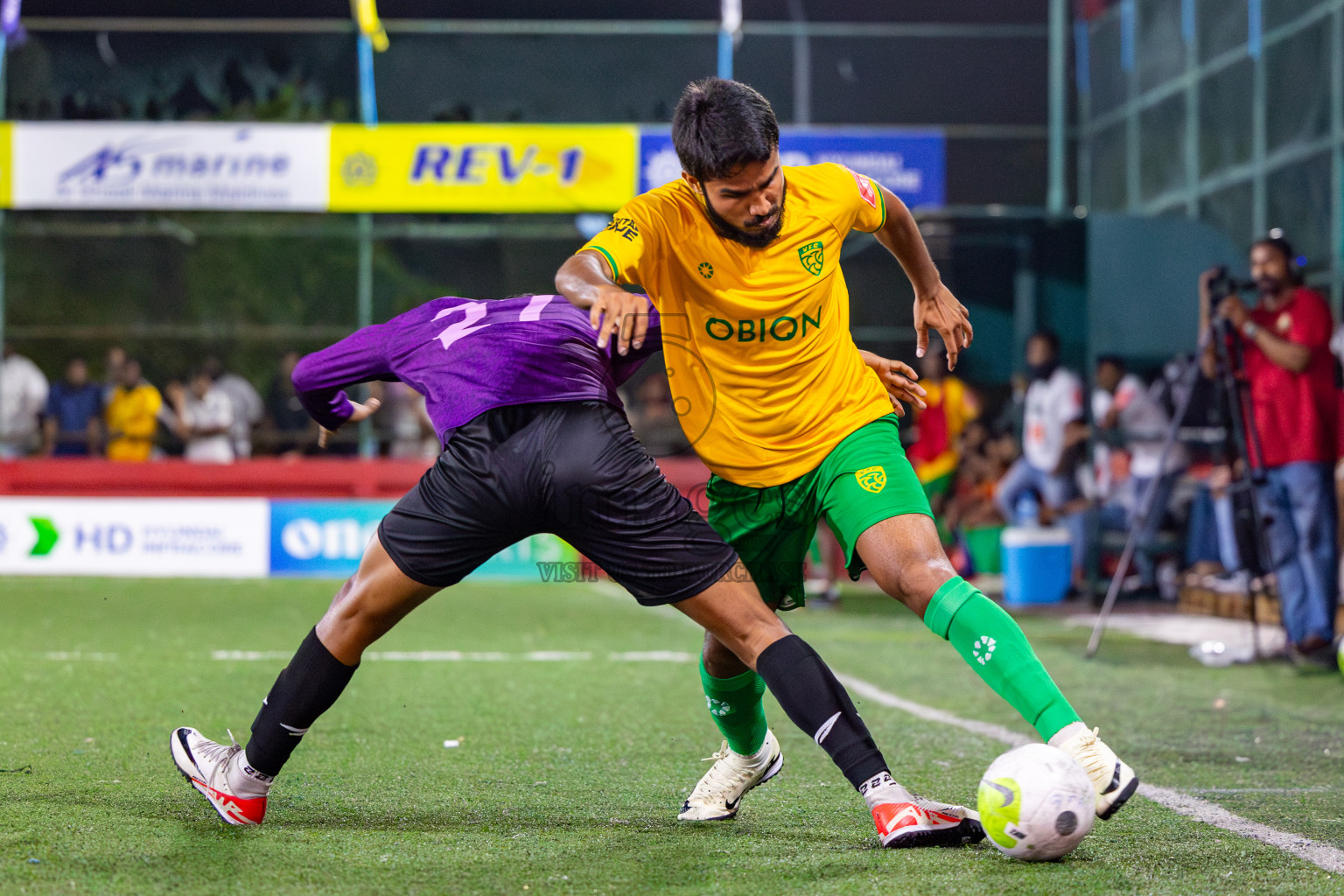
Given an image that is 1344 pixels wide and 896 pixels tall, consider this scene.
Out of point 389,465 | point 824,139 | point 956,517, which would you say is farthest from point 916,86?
point 389,465

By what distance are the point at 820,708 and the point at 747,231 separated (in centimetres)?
118

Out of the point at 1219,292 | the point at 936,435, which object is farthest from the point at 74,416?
the point at 1219,292

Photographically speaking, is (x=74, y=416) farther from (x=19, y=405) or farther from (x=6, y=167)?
(x=6, y=167)

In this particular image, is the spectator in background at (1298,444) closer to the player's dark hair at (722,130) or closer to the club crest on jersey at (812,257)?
the club crest on jersey at (812,257)

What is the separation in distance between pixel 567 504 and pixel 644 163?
955cm

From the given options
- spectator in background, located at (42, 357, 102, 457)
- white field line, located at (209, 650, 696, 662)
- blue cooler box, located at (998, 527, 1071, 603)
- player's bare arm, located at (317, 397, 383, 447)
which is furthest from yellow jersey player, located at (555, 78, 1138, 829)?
spectator in background, located at (42, 357, 102, 457)

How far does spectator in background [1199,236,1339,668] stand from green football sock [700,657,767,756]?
4.51 metres

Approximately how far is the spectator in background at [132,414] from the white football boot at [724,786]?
36.9ft

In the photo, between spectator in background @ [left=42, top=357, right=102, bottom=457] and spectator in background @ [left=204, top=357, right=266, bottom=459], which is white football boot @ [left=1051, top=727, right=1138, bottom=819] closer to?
spectator in background @ [left=204, top=357, right=266, bottom=459]

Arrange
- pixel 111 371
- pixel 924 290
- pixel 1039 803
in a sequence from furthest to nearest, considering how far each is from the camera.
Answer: pixel 111 371
pixel 924 290
pixel 1039 803

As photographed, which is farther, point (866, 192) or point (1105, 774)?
point (866, 192)

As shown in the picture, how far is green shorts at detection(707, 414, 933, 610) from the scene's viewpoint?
11.7ft

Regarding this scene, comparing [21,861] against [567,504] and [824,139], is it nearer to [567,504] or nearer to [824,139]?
[567,504]

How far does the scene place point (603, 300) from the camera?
3.04m
